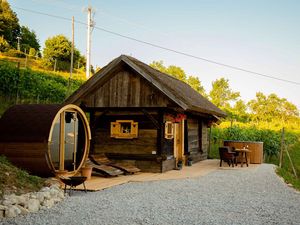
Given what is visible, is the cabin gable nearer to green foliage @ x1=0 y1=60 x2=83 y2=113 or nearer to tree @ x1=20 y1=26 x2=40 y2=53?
green foliage @ x1=0 y1=60 x2=83 y2=113

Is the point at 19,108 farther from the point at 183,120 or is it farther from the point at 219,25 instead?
the point at 219,25

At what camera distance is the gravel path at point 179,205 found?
6969 mm

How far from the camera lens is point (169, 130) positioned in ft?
49.8

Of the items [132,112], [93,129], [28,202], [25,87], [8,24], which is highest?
[8,24]

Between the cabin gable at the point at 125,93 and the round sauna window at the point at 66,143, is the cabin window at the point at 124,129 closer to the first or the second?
the cabin gable at the point at 125,93

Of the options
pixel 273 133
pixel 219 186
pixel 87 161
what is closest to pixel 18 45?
pixel 273 133

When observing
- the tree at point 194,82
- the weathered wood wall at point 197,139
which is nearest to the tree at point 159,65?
the tree at point 194,82

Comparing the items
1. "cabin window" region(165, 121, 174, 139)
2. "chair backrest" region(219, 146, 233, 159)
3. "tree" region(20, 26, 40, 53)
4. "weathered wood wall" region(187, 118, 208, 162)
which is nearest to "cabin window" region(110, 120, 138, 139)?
"cabin window" region(165, 121, 174, 139)

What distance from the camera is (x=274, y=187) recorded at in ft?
37.9

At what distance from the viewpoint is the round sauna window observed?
12000 millimetres

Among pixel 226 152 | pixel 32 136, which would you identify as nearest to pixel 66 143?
pixel 32 136

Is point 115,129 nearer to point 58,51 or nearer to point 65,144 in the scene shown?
point 65,144

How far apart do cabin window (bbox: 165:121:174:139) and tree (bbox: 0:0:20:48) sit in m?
42.9

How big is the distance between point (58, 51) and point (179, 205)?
4635 centimetres
